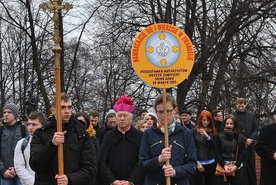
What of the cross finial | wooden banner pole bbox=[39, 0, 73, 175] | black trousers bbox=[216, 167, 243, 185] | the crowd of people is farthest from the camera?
black trousers bbox=[216, 167, 243, 185]

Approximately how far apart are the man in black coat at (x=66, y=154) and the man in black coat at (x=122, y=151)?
1.62 m

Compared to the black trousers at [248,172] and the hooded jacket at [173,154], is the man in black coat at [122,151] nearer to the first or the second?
Result: the hooded jacket at [173,154]

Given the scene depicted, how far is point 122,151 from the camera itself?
306 inches

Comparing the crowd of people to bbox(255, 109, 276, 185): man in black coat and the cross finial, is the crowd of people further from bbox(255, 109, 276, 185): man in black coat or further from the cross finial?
the cross finial

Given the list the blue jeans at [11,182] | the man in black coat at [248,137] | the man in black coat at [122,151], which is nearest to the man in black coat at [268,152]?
the man in black coat at [122,151]

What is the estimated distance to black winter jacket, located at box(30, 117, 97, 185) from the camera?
574 centimetres

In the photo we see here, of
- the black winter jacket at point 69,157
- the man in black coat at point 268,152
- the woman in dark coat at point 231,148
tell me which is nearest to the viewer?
the black winter jacket at point 69,157

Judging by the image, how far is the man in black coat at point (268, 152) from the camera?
8344 millimetres

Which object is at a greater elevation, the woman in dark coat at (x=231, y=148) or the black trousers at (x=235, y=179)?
the woman in dark coat at (x=231, y=148)

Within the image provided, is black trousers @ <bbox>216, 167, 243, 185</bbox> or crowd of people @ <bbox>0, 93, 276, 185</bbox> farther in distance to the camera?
black trousers @ <bbox>216, 167, 243, 185</bbox>

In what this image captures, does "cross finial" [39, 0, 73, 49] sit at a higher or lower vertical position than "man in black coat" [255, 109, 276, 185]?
higher

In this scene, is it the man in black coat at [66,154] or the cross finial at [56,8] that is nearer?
the man in black coat at [66,154]

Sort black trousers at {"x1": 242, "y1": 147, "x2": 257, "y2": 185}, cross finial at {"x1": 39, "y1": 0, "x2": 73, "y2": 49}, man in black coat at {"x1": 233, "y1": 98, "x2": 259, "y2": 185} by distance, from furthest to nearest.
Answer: man in black coat at {"x1": 233, "y1": 98, "x2": 259, "y2": 185}
black trousers at {"x1": 242, "y1": 147, "x2": 257, "y2": 185}
cross finial at {"x1": 39, "y1": 0, "x2": 73, "y2": 49}

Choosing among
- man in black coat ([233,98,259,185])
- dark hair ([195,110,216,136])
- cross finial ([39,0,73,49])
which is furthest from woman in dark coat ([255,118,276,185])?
cross finial ([39,0,73,49])
